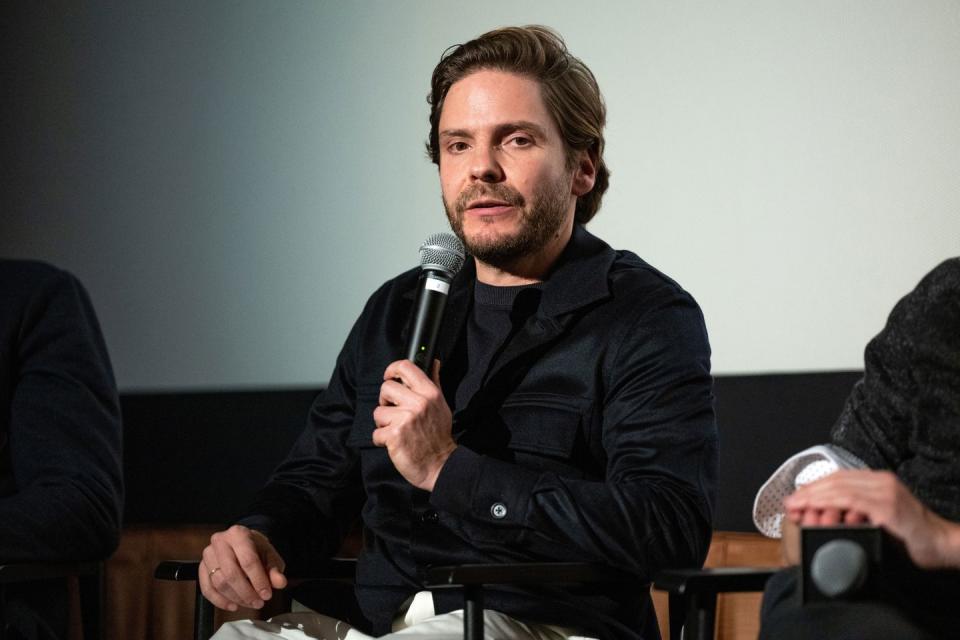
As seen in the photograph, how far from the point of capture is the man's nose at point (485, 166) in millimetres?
2031

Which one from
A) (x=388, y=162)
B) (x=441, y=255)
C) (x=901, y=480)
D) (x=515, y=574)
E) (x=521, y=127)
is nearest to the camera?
(x=901, y=480)

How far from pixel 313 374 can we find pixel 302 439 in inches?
20.9

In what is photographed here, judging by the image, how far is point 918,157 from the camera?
2373 mm

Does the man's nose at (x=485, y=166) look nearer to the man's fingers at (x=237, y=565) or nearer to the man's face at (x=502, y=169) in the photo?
the man's face at (x=502, y=169)

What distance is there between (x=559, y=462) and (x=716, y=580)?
0.45m

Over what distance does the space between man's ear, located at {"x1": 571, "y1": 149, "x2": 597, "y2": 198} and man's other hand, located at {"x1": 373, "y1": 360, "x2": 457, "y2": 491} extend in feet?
1.92

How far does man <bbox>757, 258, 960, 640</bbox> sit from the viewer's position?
47.3 inches

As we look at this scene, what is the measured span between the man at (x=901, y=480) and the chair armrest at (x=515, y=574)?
262 mm

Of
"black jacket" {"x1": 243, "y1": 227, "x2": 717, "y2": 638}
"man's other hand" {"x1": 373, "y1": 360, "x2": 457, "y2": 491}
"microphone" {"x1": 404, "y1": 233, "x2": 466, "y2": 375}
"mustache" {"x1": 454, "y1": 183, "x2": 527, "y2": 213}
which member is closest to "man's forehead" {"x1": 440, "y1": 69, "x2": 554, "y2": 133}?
"mustache" {"x1": 454, "y1": 183, "x2": 527, "y2": 213}

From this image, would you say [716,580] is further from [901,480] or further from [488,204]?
[488,204]

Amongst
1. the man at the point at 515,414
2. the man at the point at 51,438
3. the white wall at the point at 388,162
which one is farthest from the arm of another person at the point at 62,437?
the white wall at the point at 388,162

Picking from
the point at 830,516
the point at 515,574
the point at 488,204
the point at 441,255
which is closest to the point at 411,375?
the point at 441,255

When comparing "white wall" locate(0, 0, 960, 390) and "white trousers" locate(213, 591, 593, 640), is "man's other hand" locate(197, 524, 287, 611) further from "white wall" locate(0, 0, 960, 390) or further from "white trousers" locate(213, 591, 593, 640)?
"white wall" locate(0, 0, 960, 390)

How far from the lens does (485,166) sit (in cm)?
203
